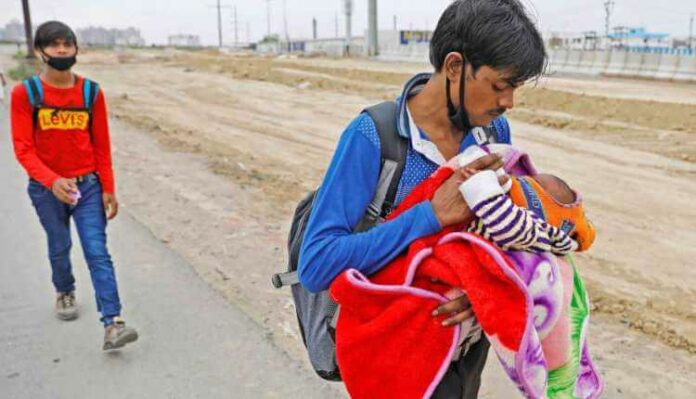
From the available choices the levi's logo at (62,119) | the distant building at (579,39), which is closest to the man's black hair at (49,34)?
the levi's logo at (62,119)

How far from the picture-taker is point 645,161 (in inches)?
453

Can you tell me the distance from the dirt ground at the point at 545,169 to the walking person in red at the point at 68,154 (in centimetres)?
113

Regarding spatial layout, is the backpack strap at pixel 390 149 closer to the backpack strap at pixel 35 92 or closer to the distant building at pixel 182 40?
the backpack strap at pixel 35 92

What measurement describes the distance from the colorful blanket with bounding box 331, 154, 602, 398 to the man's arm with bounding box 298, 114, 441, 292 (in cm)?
4

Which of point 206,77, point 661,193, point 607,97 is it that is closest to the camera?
point 661,193

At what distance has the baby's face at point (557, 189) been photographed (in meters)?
2.01

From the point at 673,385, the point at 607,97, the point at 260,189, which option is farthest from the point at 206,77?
the point at 673,385

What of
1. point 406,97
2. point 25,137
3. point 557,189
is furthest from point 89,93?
point 557,189

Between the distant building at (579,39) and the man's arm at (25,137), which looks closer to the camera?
the man's arm at (25,137)

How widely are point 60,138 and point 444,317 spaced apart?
3.43 meters

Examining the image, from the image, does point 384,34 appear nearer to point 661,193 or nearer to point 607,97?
point 607,97

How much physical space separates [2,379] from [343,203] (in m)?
3.27

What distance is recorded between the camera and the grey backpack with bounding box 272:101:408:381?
194 centimetres

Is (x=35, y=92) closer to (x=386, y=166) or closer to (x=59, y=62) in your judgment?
(x=59, y=62)
